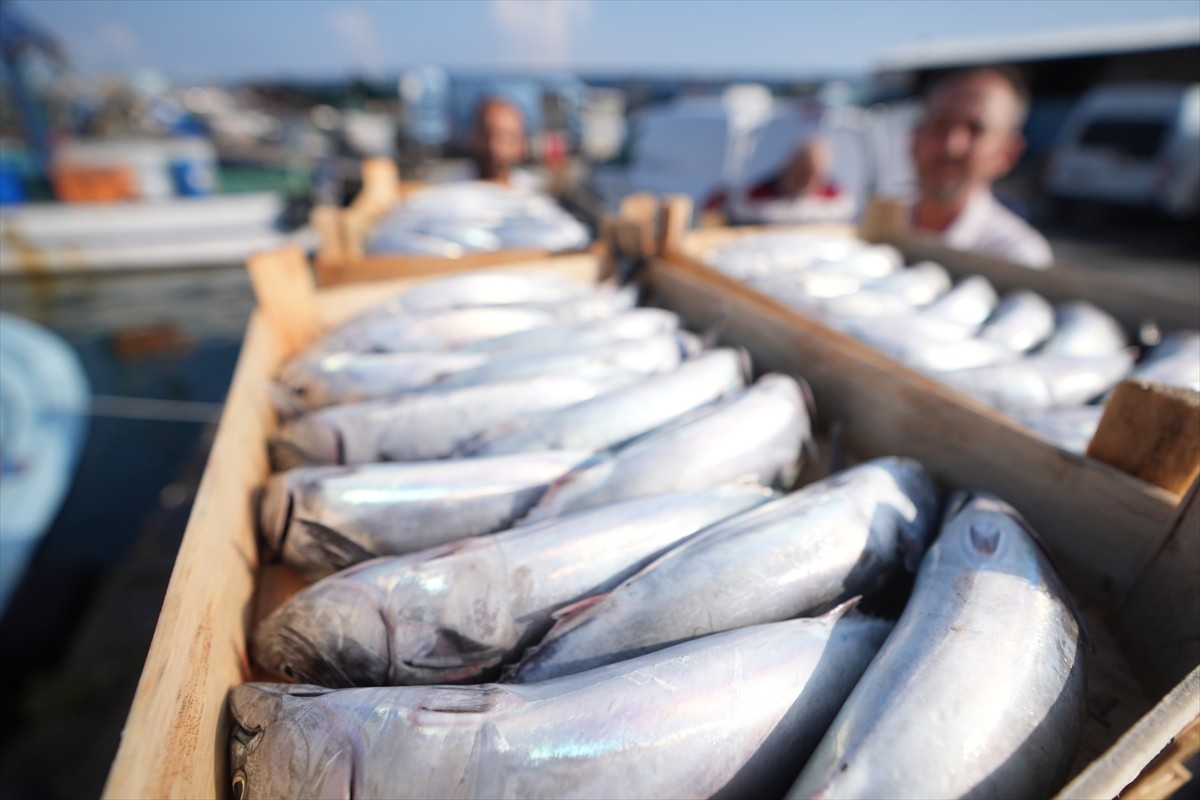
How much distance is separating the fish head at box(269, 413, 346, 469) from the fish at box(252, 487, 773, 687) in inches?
22.4

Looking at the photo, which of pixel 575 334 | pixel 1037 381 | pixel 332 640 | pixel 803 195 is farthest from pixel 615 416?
pixel 803 195

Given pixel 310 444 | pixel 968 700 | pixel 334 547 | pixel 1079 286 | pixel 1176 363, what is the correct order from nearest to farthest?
pixel 968 700, pixel 334 547, pixel 310 444, pixel 1176 363, pixel 1079 286

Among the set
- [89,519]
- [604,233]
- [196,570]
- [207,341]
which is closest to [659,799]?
[196,570]

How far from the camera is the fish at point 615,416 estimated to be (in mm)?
1726

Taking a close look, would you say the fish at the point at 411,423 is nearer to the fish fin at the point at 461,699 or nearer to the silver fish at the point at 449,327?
the silver fish at the point at 449,327

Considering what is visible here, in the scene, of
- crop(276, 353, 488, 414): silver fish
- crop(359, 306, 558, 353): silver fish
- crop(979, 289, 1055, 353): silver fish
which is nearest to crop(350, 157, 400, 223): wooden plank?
crop(359, 306, 558, 353): silver fish

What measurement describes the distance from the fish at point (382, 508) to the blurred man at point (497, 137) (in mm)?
5605

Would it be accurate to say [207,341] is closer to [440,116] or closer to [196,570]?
[196,570]

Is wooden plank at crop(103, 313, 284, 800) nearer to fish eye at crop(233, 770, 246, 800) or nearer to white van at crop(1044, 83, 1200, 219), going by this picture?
fish eye at crop(233, 770, 246, 800)

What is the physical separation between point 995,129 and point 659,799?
4591 millimetres

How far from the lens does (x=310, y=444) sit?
5.65ft

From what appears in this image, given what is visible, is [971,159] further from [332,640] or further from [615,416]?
[332,640]

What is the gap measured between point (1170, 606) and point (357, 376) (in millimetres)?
2303

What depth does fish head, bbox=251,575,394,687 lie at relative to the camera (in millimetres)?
1143
